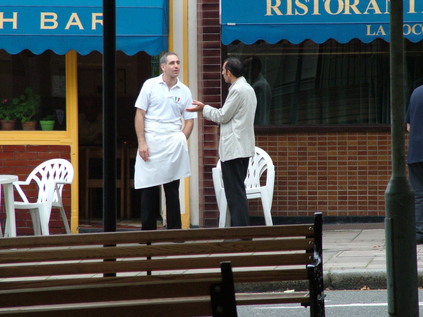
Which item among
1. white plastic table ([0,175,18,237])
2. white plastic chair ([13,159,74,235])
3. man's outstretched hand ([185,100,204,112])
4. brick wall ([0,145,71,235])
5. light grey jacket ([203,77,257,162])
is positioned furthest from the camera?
brick wall ([0,145,71,235])

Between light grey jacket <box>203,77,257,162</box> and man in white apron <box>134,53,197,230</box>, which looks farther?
light grey jacket <box>203,77,257,162</box>

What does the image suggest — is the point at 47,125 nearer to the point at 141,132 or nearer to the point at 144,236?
the point at 141,132

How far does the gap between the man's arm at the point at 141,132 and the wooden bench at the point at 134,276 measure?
512cm

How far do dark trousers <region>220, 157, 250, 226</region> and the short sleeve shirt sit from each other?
709 millimetres

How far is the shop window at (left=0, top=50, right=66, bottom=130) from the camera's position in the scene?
12438 millimetres

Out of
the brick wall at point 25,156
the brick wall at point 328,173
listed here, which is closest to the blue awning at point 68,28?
the brick wall at point 25,156

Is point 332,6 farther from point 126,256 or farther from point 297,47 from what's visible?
point 126,256

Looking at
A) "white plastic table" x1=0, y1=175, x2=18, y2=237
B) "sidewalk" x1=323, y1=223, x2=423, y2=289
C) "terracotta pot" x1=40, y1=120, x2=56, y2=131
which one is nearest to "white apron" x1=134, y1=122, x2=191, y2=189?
"white plastic table" x1=0, y1=175, x2=18, y2=237

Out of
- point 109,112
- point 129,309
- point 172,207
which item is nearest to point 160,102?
point 172,207

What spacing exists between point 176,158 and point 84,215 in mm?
3374

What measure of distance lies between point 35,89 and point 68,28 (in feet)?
3.91

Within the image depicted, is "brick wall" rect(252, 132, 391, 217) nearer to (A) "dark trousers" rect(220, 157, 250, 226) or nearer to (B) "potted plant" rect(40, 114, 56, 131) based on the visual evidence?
(A) "dark trousers" rect(220, 157, 250, 226)

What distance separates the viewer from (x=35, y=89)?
12484 millimetres

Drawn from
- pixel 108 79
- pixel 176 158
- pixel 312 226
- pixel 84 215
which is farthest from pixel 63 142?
pixel 312 226
